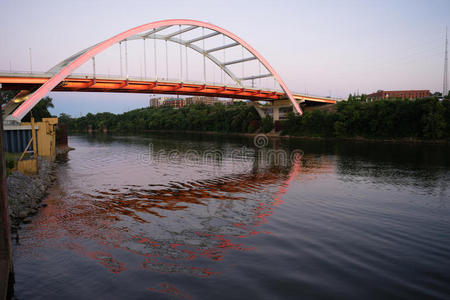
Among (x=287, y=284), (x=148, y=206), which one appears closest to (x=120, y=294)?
(x=287, y=284)

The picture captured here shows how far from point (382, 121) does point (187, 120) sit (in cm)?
5571

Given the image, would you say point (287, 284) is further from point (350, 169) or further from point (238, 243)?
point (350, 169)

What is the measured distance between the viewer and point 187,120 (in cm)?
8969

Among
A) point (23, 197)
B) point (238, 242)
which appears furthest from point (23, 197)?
point (238, 242)

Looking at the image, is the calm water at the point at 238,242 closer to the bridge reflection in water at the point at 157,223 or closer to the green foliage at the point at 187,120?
the bridge reflection in water at the point at 157,223

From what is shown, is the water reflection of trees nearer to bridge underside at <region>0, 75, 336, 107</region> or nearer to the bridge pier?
bridge underside at <region>0, 75, 336, 107</region>

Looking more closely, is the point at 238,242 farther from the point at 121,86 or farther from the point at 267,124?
the point at 267,124

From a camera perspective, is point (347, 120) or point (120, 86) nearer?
point (120, 86)

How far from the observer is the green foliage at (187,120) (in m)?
74.4

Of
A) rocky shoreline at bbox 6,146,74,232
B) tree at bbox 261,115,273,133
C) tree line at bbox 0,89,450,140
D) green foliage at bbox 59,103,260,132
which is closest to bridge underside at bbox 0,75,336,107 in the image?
tree line at bbox 0,89,450,140

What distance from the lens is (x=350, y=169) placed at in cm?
2025

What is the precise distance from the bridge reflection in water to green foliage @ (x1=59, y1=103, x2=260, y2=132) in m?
57.4

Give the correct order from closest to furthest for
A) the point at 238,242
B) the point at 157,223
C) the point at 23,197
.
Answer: the point at 238,242, the point at 157,223, the point at 23,197

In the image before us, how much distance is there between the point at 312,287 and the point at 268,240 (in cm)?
227
